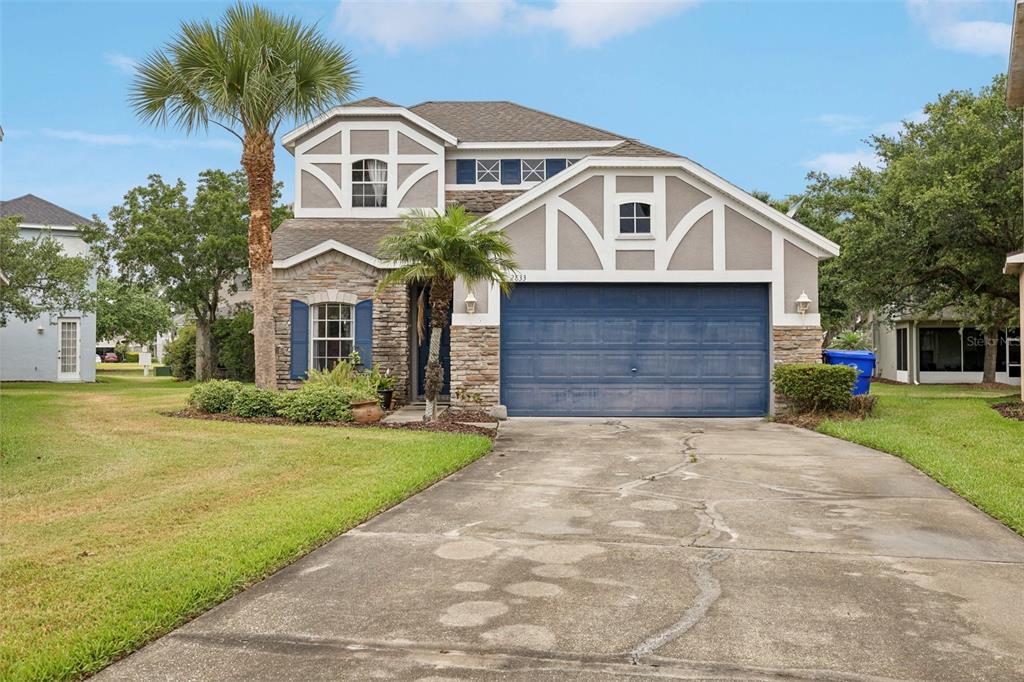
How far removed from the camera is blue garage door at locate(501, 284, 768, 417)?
1608cm

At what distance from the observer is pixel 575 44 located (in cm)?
1980

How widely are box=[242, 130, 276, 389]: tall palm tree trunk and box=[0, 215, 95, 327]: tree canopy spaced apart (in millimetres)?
13037

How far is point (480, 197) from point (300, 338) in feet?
22.4

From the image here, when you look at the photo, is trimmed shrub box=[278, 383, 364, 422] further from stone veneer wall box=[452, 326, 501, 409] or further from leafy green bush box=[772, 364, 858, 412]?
leafy green bush box=[772, 364, 858, 412]

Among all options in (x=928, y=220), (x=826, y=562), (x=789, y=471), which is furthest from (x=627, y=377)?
(x=826, y=562)

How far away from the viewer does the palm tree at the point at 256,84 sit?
14.5m

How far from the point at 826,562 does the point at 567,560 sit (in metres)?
1.88

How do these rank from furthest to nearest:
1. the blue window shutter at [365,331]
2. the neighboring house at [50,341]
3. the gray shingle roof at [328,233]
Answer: the neighboring house at [50,341]
the gray shingle roof at [328,233]
the blue window shutter at [365,331]

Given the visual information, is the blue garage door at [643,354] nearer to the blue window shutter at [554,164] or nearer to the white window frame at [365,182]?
the white window frame at [365,182]

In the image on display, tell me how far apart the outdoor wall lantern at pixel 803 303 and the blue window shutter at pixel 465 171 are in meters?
9.98

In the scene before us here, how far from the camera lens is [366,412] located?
14.0 metres

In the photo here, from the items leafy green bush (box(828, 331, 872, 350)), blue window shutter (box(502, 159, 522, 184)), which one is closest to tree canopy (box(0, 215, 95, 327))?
blue window shutter (box(502, 159, 522, 184))

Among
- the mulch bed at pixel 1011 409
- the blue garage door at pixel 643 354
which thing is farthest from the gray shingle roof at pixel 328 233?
the mulch bed at pixel 1011 409

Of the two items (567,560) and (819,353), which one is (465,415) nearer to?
(819,353)
